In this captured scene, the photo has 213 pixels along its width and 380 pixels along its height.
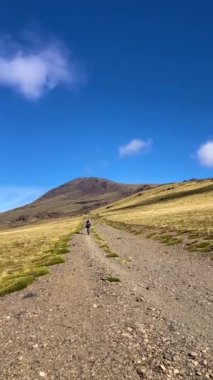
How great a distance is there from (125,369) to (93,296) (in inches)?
326

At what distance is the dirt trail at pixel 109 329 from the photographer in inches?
369

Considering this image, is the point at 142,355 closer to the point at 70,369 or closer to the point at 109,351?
the point at 109,351

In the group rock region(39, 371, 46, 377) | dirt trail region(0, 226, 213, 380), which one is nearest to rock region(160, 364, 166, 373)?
dirt trail region(0, 226, 213, 380)

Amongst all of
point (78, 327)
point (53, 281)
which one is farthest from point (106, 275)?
point (78, 327)

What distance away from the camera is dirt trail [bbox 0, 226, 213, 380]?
938 centimetres

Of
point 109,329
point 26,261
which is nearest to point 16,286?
point 109,329

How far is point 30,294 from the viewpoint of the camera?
1886cm

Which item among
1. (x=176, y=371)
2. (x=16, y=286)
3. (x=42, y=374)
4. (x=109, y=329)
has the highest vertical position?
(x=16, y=286)

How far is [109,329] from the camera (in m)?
12.4

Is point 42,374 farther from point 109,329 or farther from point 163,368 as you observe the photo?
point 109,329

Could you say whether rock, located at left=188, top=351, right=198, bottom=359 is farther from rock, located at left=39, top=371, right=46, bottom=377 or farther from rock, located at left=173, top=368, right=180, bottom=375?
rock, located at left=39, top=371, right=46, bottom=377

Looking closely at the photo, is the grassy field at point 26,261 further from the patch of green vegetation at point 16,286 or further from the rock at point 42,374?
the rock at point 42,374

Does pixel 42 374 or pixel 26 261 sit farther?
pixel 26 261

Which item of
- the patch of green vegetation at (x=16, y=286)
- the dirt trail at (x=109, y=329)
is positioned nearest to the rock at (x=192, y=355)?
the dirt trail at (x=109, y=329)
